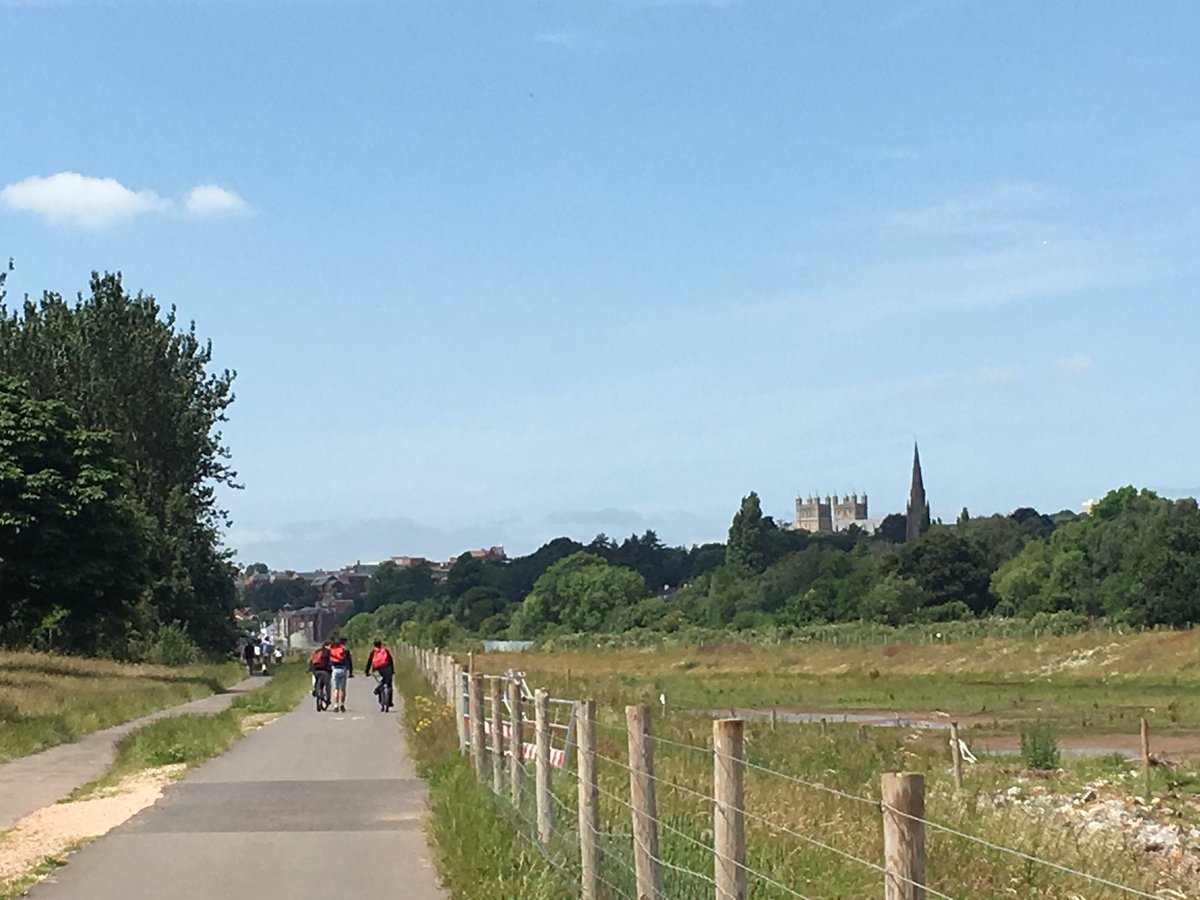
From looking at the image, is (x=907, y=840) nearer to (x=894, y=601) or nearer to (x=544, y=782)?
(x=544, y=782)

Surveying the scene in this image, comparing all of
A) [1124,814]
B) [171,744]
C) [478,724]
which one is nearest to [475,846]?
[478,724]

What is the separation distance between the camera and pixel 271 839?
48.6 ft

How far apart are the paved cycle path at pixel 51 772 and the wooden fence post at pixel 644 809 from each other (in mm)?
9035

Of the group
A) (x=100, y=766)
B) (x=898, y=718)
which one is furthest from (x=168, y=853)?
(x=898, y=718)

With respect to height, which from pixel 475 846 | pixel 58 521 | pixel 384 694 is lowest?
pixel 475 846

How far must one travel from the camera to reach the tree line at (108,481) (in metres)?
57.3

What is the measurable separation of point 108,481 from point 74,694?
20693mm

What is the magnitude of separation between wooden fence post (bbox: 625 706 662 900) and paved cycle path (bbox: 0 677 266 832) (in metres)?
9.04

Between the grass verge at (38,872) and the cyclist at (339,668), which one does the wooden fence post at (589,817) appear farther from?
the cyclist at (339,668)

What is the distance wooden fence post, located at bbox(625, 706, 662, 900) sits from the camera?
8836 mm

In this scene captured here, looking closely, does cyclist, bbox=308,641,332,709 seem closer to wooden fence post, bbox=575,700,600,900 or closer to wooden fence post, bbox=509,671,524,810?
wooden fence post, bbox=509,671,524,810

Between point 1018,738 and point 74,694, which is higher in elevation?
point 74,694

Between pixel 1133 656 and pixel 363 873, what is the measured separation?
64006 millimetres

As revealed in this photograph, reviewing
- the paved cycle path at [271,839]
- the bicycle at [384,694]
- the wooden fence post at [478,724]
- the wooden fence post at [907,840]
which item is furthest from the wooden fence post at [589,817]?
the bicycle at [384,694]
